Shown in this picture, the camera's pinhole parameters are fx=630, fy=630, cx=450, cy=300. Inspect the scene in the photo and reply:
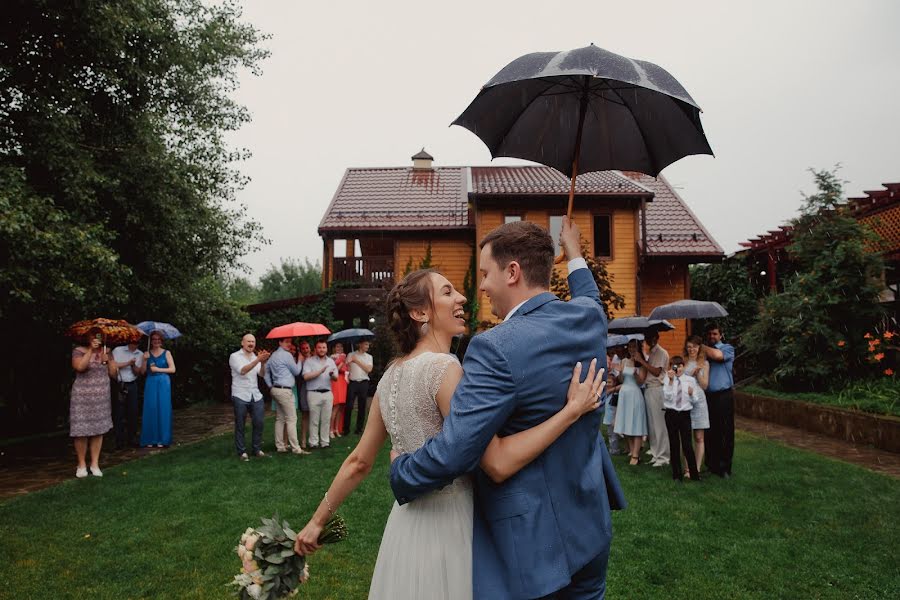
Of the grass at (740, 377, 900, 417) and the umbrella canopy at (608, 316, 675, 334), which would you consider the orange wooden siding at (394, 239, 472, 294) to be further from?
the umbrella canopy at (608, 316, 675, 334)

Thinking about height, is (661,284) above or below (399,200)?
below

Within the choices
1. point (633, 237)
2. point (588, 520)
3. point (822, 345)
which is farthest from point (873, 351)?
point (588, 520)

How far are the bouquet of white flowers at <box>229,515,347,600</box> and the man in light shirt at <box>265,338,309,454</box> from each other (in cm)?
861

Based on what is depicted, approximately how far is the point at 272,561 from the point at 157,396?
1075 centimetres

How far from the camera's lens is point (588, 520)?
1.99 m

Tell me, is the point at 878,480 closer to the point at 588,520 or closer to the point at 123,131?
the point at 588,520

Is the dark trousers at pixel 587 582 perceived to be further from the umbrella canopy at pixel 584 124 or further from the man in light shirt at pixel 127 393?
the man in light shirt at pixel 127 393

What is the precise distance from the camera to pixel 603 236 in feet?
78.0

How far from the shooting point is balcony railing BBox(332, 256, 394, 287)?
24.7 metres

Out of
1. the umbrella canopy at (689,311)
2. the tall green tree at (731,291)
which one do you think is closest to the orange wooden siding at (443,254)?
the tall green tree at (731,291)

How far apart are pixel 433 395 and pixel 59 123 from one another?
11106 mm

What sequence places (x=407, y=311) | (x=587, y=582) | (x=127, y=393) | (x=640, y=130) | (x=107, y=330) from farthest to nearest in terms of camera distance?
(x=127, y=393) < (x=107, y=330) < (x=640, y=130) < (x=407, y=311) < (x=587, y=582)

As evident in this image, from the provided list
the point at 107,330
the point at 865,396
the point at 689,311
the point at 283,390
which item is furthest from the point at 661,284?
the point at 107,330

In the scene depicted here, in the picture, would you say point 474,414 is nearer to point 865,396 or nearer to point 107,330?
point 107,330
